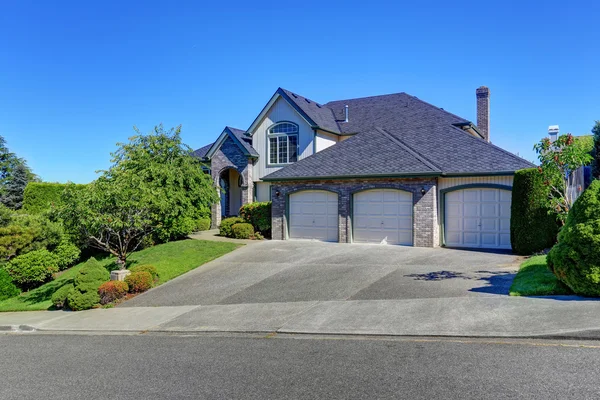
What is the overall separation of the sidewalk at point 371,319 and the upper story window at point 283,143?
50.4 feet

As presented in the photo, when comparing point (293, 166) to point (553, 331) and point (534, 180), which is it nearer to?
point (534, 180)

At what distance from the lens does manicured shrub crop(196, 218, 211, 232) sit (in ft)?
89.0

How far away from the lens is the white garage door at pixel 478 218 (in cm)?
1795

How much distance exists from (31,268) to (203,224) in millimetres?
10057

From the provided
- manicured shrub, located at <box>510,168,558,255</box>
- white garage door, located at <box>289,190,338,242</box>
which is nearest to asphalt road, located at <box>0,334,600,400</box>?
manicured shrub, located at <box>510,168,558,255</box>

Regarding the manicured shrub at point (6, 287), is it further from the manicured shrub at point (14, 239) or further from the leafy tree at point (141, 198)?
the leafy tree at point (141, 198)

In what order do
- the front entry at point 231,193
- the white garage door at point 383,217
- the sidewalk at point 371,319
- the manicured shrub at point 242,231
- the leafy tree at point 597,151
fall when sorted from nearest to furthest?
1. the sidewalk at point 371,319
2. the white garage door at point 383,217
3. the manicured shrub at point 242,231
4. the leafy tree at point 597,151
5. the front entry at point 231,193

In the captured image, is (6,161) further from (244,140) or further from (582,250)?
(582,250)

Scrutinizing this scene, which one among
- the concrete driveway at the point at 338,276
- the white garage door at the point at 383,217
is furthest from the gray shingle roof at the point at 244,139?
the concrete driveway at the point at 338,276

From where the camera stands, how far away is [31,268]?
19281 millimetres

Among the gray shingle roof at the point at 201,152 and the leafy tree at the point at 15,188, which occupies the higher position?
the gray shingle roof at the point at 201,152

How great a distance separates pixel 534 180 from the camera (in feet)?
52.4

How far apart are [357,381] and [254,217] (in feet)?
60.6

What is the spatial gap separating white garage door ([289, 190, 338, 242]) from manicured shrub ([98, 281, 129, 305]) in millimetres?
9847
